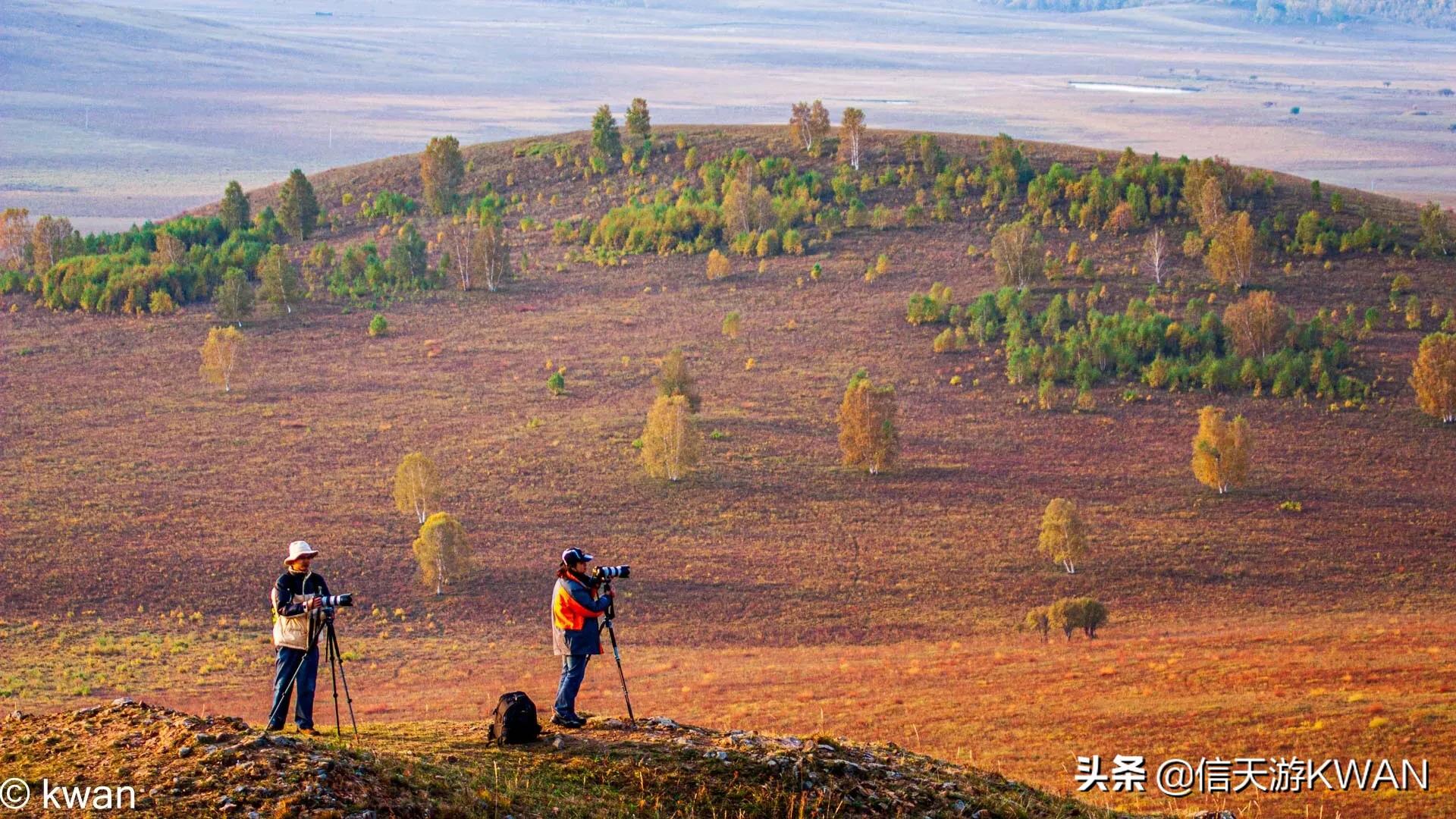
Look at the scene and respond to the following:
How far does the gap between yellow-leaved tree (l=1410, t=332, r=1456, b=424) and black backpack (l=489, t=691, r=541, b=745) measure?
45493mm

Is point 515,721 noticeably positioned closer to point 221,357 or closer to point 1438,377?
point 1438,377

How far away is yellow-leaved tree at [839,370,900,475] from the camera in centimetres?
4456

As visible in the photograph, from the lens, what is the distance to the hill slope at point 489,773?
11.0 metres

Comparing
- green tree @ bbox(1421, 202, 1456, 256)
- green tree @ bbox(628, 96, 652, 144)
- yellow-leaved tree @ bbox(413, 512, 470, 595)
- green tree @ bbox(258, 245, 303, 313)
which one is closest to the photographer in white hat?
yellow-leaved tree @ bbox(413, 512, 470, 595)

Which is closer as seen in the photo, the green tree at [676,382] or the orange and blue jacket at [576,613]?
the orange and blue jacket at [576,613]

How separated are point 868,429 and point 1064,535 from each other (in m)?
9.40

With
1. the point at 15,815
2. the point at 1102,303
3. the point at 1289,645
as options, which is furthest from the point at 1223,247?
the point at 15,815

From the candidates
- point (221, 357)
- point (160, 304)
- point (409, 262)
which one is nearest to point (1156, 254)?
point (409, 262)

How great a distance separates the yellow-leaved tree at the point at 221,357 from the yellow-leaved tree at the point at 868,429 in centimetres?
2678

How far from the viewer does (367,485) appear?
145 feet

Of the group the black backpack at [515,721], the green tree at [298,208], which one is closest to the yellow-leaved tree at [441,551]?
the black backpack at [515,721]

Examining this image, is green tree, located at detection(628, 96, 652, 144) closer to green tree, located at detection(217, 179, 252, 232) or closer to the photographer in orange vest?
green tree, located at detection(217, 179, 252, 232)

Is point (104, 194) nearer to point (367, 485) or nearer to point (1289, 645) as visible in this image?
point (367, 485)

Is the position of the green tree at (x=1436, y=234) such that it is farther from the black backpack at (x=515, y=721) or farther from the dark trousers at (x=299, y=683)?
the dark trousers at (x=299, y=683)
